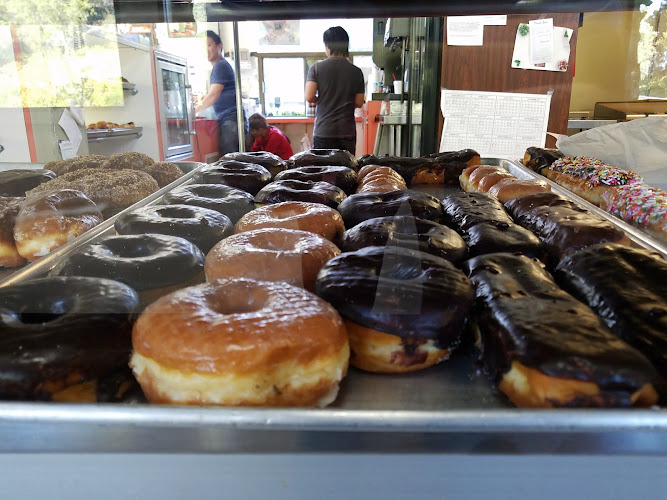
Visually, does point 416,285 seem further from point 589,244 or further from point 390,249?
point 589,244

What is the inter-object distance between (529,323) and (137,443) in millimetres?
808

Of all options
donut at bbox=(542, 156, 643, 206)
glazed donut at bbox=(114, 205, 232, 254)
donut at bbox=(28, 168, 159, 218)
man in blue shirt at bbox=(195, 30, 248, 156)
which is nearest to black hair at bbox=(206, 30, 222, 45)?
man in blue shirt at bbox=(195, 30, 248, 156)

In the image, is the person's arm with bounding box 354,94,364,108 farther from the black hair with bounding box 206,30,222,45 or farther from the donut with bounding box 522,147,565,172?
the black hair with bounding box 206,30,222,45

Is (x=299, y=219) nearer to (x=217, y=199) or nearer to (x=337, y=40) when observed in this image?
(x=217, y=199)

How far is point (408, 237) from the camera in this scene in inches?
58.6

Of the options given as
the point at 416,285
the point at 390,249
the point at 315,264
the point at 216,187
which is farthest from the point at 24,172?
the point at 416,285

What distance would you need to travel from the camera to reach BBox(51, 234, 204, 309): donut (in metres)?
1.25

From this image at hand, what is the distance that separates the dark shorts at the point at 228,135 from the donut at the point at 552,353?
194 centimetres

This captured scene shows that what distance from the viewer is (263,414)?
32.2 inches

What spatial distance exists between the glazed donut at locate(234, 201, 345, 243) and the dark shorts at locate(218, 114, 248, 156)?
977 millimetres

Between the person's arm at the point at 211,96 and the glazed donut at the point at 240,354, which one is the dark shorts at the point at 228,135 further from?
the glazed donut at the point at 240,354

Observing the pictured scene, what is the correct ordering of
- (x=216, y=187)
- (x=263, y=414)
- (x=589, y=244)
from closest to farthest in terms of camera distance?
(x=263, y=414)
(x=589, y=244)
(x=216, y=187)

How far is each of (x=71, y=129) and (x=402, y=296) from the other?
220 centimetres

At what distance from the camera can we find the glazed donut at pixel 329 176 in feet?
8.10
